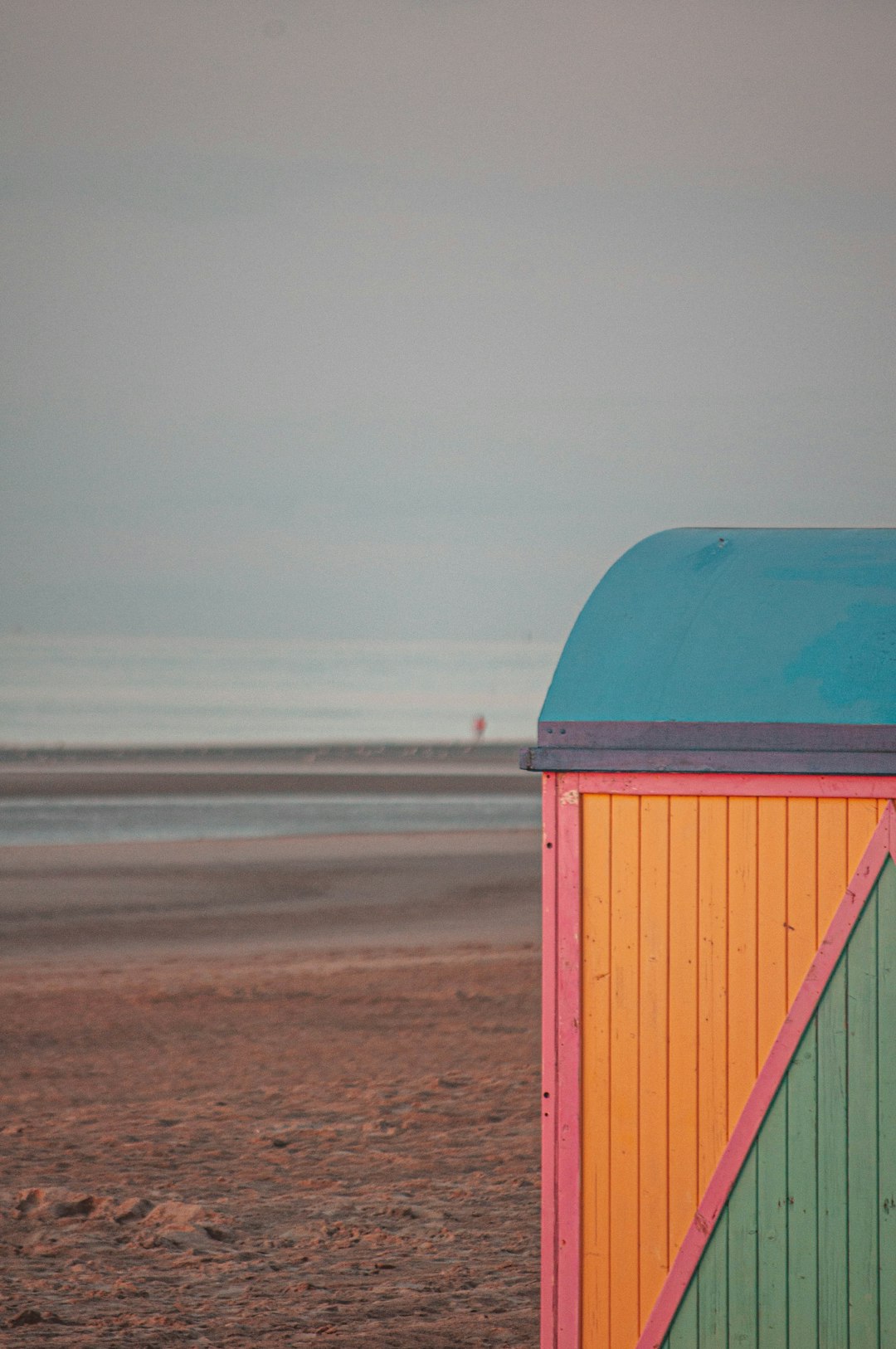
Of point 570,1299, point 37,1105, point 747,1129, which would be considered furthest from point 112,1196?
point 747,1129

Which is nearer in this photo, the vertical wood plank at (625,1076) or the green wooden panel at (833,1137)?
the green wooden panel at (833,1137)

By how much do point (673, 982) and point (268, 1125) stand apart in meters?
5.45

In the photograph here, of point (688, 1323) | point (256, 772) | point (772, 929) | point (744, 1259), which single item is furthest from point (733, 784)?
point (256, 772)

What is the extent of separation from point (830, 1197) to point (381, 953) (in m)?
11.7

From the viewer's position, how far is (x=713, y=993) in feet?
15.9

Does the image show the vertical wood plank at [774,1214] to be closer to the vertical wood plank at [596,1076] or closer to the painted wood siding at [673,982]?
the painted wood siding at [673,982]

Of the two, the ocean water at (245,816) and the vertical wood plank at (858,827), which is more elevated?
the ocean water at (245,816)

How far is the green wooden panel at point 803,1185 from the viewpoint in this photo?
4758mm

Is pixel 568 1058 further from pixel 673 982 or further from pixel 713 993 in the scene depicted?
pixel 713 993

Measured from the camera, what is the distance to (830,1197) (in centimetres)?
475

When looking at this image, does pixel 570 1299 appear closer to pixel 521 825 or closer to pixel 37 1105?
pixel 37 1105

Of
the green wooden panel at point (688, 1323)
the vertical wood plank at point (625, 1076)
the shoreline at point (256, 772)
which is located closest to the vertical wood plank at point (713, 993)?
the vertical wood plank at point (625, 1076)

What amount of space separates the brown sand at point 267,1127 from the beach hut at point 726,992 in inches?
63.5

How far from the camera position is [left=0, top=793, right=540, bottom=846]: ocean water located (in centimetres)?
3081
